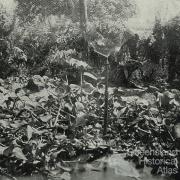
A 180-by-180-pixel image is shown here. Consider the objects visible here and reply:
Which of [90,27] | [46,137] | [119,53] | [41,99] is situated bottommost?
[46,137]

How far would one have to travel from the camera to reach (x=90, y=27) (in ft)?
23.7

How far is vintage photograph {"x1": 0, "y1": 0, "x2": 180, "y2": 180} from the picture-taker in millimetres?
3439

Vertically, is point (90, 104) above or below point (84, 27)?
below

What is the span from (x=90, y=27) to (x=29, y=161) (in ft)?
14.5

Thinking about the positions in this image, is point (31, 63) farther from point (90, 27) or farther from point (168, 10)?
point (168, 10)

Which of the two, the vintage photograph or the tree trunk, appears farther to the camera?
the tree trunk

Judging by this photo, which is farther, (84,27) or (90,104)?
(84,27)

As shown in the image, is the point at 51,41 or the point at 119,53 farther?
the point at 51,41

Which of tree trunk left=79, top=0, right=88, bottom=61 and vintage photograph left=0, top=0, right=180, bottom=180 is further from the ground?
tree trunk left=79, top=0, right=88, bottom=61

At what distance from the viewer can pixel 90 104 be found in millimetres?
4523

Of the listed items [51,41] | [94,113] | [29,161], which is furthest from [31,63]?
[29,161]

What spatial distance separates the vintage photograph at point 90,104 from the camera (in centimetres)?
344

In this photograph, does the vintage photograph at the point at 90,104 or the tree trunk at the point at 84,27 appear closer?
the vintage photograph at the point at 90,104

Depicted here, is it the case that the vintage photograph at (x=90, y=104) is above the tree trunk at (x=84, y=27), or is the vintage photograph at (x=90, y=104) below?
below
